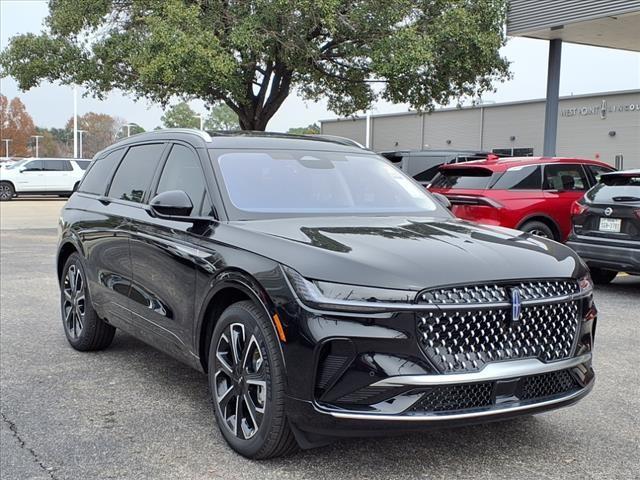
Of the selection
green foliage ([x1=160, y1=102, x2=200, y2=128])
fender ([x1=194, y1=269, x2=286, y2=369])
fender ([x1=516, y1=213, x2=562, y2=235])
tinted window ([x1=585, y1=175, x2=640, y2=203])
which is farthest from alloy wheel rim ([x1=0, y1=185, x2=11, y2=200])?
green foliage ([x1=160, y1=102, x2=200, y2=128])

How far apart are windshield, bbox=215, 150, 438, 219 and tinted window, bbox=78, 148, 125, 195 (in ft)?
5.49

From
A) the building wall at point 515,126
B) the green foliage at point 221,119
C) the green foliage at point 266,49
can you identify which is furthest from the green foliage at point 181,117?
the green foliage at point 266,49

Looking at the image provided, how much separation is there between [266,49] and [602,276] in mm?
11213

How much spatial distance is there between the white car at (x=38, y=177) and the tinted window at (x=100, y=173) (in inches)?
1044

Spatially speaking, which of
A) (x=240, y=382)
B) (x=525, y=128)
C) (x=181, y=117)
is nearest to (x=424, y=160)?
(x=240, y=382)

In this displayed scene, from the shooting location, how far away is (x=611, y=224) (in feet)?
29.8

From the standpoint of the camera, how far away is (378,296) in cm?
322

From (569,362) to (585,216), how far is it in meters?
6.30

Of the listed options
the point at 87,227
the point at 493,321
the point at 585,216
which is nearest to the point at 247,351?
the point at 493,321

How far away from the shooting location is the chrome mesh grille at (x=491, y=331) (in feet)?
10.6

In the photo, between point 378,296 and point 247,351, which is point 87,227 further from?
point 378,296

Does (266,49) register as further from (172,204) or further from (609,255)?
(172,204)

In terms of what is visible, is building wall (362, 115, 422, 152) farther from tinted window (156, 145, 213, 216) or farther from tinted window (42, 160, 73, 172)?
tinted window (156, 145, 213, 216)

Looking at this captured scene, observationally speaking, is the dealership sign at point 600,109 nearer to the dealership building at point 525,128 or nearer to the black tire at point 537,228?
the dealership building at point 525,128
